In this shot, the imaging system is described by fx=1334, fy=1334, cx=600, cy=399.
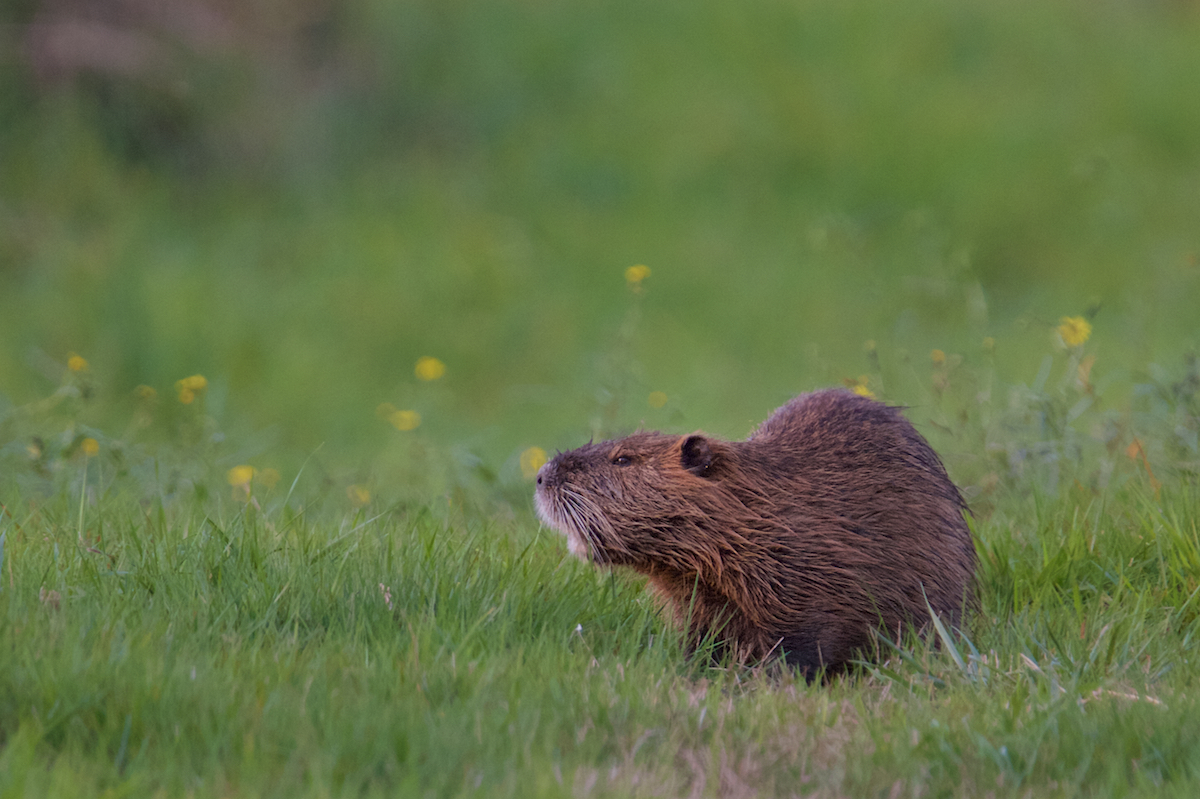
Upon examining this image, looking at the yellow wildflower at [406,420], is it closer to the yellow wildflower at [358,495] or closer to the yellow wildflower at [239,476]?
the yellow wildflower at [358,495]

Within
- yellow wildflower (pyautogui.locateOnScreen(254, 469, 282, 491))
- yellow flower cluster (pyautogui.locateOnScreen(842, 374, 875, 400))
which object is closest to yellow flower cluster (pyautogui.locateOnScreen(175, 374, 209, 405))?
yellow wildflower (pyautogui.locateOnScreen(254, 469, 282, 491))

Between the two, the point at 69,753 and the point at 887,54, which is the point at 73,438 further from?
the point at 887,54

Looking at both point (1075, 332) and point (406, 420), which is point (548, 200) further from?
point (1075, 332)

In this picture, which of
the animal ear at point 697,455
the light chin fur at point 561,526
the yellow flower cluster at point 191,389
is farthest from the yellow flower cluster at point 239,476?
the animal ear at point 697,455

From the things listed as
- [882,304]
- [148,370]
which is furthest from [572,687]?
[882,304]

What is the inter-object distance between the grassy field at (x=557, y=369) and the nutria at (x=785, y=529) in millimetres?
139

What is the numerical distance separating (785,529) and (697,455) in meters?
0.32

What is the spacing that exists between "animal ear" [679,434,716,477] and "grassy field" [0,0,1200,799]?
397 millimetres

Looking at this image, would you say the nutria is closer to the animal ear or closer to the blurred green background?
the animal ear

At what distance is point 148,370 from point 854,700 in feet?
20.9

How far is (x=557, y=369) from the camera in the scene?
9117 millimetres

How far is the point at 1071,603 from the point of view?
362cm

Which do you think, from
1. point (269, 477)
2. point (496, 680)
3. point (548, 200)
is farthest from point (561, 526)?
point (548, 200)

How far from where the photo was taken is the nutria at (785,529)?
11.6 ft
